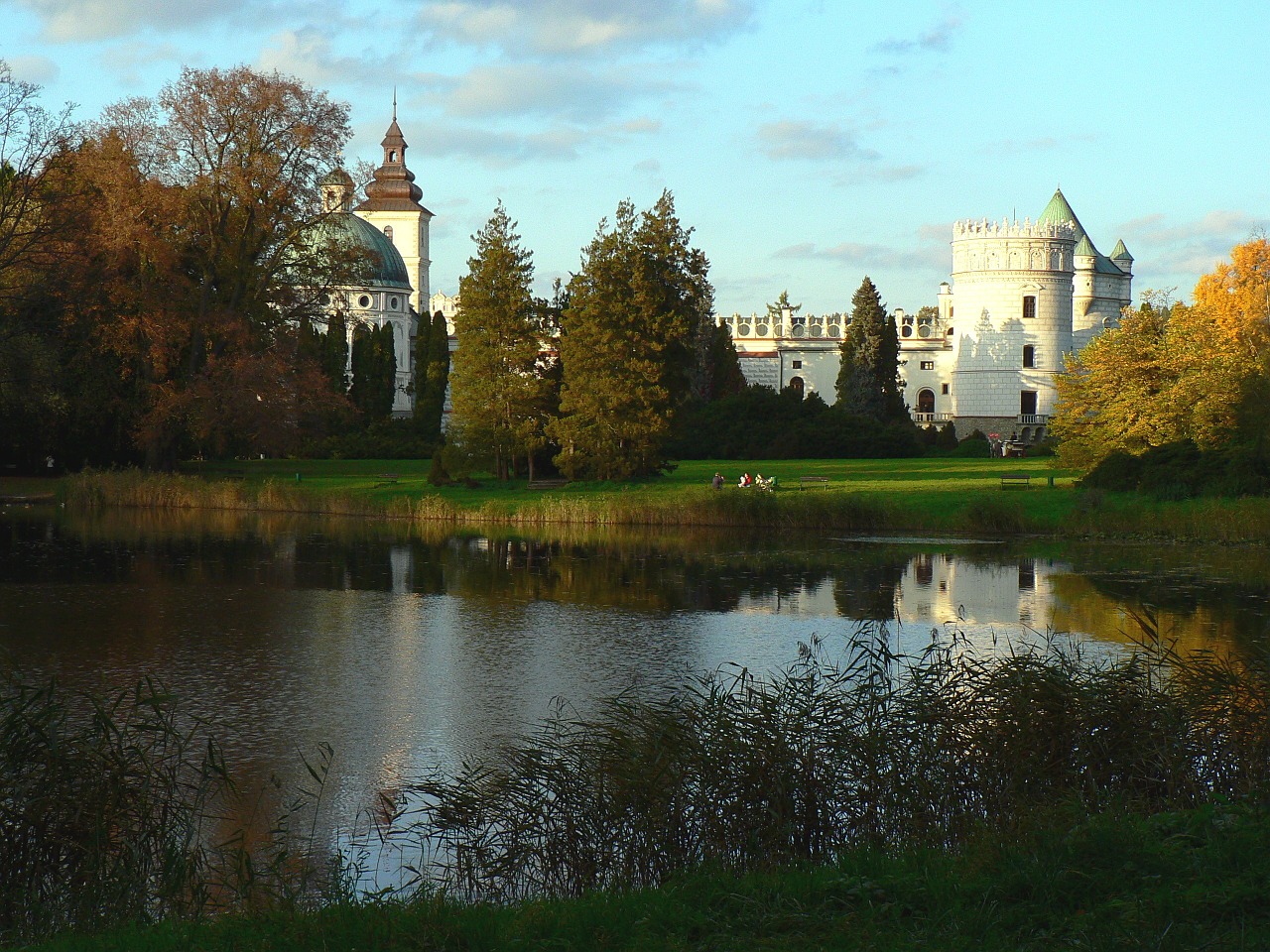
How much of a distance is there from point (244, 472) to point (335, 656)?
29021mm

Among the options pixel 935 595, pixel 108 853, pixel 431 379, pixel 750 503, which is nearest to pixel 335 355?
pixel 431 379

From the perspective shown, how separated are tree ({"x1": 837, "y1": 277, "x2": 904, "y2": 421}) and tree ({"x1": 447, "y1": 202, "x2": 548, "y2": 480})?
28.9 meters

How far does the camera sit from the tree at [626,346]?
34094 mm

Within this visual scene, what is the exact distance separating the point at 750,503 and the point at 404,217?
74985 mm

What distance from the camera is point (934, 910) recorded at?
552cm

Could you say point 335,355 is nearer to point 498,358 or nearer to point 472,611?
point 498,358

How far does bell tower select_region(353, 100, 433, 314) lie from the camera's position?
98.4 metres

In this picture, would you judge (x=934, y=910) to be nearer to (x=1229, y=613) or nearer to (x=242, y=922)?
(x=242, y=922)

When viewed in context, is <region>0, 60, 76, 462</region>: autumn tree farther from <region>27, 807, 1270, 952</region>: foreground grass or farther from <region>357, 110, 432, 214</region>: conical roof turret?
<region>357, 110, 432, 214</region>: conical roof turret

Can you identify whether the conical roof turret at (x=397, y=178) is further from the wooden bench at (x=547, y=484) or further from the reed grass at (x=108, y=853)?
the reed grass at (x=108, y=853)

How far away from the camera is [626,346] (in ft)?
112

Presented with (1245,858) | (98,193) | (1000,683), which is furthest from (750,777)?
(98,193)

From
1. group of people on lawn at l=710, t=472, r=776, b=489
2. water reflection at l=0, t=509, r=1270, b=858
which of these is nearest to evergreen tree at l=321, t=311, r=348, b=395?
group of people on lawn at l=710, t=472, r=776, b=489

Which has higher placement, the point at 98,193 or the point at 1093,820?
the point at 98,193
